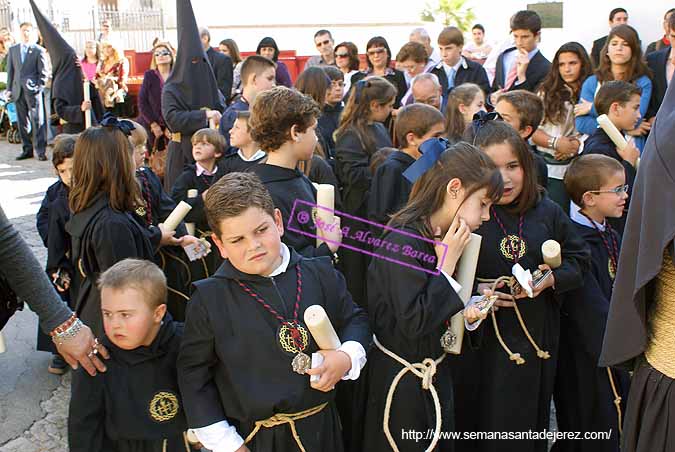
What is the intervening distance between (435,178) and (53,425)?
2.71 metres

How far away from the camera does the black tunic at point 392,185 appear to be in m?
4.55

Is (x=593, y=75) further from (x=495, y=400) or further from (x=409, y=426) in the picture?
(x=409, y=426)

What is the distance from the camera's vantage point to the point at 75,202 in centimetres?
380

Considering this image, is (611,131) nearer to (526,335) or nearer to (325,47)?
(526,335)

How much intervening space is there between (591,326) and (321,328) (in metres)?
1.69

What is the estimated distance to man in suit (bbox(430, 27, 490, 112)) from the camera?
7.69 meters

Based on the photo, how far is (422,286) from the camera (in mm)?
2879

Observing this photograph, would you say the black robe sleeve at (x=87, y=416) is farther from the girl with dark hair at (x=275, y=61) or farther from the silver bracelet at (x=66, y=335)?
the girl with dark hair at (x=275, y=61)

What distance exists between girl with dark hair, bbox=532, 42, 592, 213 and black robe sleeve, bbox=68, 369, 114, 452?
344cm

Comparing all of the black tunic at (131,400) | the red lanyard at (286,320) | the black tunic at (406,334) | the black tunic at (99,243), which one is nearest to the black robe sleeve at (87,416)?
the black tunic at (131,400)

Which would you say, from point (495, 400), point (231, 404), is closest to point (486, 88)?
point (495, 400)

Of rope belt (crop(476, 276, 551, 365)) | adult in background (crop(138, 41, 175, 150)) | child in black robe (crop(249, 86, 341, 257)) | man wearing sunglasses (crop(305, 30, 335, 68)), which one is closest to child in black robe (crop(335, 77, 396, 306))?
child in black robe (crop(249, 86, 341, 257))

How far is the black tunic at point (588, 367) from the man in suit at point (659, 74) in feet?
8.72

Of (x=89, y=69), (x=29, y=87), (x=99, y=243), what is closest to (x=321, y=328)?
(x=99, y=243)
